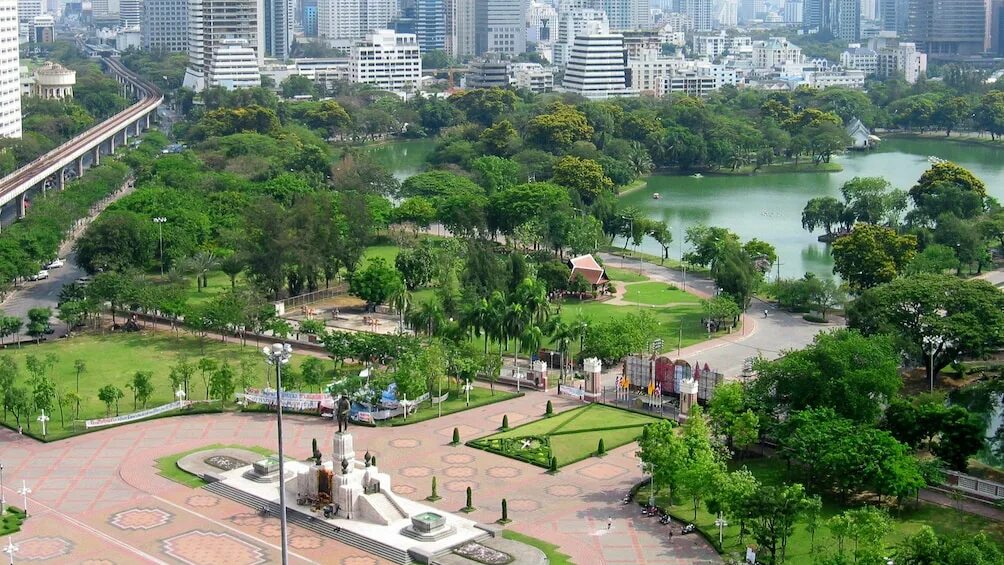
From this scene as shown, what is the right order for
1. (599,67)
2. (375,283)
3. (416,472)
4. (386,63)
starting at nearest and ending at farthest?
(416,472), (375,283), (599,67), (386,63)

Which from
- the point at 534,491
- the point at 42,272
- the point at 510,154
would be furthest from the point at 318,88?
the point at 534,491

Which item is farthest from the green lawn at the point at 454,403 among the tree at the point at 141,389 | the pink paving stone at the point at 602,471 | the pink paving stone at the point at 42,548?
the pink paving stone at the point at 42,548

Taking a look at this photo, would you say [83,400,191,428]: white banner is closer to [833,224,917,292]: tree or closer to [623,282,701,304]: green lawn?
[623,282,701,304]: green lawn

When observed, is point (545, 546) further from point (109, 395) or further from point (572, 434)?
point (109, 395)

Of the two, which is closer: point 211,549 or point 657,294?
point 211,549

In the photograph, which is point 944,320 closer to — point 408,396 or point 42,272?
point 408,396

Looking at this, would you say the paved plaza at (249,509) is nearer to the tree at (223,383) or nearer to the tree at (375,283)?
the tree at (223,383)

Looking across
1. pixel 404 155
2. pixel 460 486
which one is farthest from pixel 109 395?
pixel 404 155
